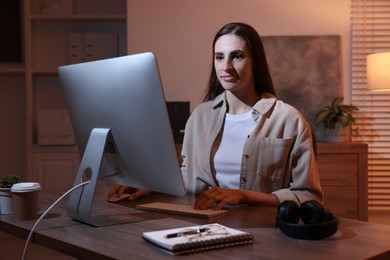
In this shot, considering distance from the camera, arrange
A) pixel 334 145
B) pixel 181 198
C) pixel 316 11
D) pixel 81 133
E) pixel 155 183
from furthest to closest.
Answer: pixel 316 11
pixel 334 145
pixel 181 198
pixel 81 133
pixel 155 183

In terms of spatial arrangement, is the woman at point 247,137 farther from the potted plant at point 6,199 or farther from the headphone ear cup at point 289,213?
the potted plant at point 6,199

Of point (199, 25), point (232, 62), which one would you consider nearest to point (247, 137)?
point (232, 62)

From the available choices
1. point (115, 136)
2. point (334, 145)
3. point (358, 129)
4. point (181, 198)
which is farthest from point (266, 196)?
point (358, 129)

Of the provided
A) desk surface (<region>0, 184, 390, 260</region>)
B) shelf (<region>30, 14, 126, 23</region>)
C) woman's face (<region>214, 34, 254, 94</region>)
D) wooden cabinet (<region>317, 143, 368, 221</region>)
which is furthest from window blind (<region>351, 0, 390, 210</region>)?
desk surface (<region>0, 184, 390, 260</region>)

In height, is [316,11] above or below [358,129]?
above

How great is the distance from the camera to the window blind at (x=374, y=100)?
4281 mm

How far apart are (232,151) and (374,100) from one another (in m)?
2.61

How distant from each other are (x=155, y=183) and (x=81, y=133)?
37 cm

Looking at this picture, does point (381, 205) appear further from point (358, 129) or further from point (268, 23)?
point (268, 23)

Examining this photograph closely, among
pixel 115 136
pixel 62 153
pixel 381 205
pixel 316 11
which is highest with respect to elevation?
pixel 316 11

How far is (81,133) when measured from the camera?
1.69 m

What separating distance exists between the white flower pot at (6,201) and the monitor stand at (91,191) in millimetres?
227

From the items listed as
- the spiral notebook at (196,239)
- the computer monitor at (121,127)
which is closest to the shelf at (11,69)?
the computer monitor at (121,127)

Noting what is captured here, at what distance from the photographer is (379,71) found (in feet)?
11.9
